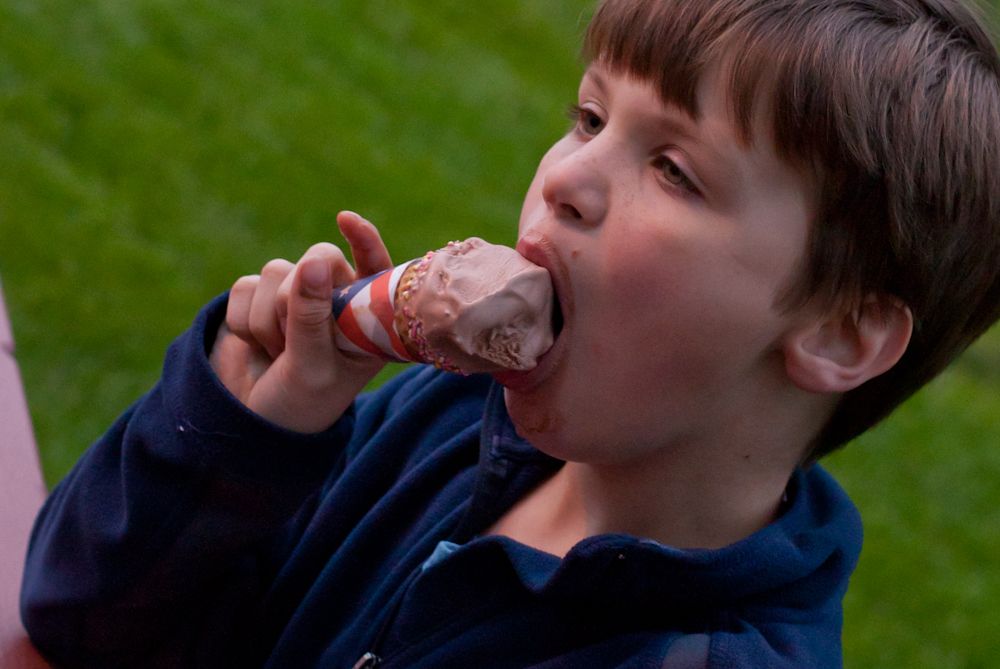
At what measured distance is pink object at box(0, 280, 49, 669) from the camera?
6.66 feet

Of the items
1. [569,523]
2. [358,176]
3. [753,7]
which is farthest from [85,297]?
[753,7]

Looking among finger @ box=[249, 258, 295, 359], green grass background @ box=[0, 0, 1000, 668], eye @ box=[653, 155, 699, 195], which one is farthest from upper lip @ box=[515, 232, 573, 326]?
green grass background @ box=[0, 0, 1000, 668]

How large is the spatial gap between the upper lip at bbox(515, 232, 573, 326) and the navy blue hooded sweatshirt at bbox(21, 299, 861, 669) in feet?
1.09

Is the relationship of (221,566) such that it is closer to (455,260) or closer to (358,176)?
(455,260)

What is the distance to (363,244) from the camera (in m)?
2.03

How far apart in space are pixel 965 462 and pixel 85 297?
10.9ft

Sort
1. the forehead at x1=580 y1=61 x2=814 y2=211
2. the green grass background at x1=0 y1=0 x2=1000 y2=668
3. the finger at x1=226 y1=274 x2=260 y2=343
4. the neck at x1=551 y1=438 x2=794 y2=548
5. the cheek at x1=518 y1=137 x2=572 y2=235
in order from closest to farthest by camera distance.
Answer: the forehead at x1=580 y1=61 x2=814 y2=211 → the cheek at x1=518 y1=137 x2=572 y2=235 → the neck at x1=551 y1=438 x2=794 y2=548 → the finger at x1=226 y1=274 x2=260 y2=343 → the green grass background at x1=0 y1=0 x2=1000 y2=668

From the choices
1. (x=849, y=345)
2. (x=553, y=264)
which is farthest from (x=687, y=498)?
(x=553, y=264)

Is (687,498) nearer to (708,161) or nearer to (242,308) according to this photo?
(708,161)

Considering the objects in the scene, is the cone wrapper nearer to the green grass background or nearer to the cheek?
the cheek

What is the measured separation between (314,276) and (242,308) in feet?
0.79

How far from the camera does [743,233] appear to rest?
1796 millimetres

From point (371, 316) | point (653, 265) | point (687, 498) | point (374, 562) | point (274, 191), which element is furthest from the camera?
Answer: point (274, 191)

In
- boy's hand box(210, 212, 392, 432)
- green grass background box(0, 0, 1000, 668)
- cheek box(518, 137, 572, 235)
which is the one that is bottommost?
green grass background box(0, 0, 1000, 668)
